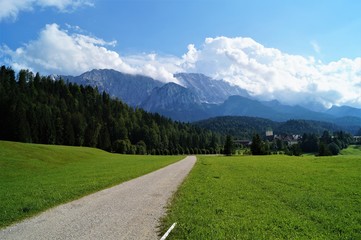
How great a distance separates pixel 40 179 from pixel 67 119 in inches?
3904

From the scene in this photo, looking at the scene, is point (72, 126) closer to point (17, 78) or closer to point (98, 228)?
point (17, 78)

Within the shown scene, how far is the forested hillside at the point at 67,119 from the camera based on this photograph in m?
111

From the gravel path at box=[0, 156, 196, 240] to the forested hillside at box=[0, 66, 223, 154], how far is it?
100060 mm

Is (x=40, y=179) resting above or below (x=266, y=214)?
below

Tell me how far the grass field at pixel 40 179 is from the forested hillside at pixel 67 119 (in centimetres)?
4314

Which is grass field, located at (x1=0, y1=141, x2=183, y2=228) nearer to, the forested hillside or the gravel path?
the gravel path

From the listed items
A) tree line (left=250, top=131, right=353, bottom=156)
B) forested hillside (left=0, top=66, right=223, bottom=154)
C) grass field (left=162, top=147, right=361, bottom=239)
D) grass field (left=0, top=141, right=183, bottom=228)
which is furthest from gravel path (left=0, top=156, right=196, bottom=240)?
tree line (left=250, top=131, right=353, bottom=156)

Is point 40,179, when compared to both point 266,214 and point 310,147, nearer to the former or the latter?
point 266,214

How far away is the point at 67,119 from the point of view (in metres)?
133

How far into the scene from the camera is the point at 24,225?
52.2ft

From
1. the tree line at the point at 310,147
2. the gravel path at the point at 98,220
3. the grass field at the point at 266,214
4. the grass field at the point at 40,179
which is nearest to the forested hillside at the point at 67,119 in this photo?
the grass field at the point at 40,179

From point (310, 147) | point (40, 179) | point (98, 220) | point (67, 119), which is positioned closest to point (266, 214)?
point (98, 220)

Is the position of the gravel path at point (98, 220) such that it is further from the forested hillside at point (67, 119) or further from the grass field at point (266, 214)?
the forested hillside at point (67, 119)

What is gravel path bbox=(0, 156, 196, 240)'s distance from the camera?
14.0 m
